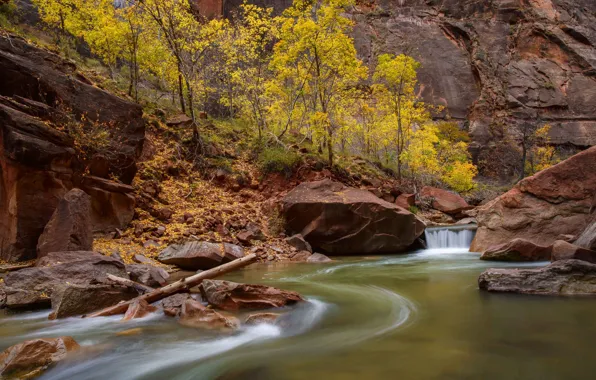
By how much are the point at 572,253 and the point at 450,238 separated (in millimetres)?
8289

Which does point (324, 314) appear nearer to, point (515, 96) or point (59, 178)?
point (59, 178)

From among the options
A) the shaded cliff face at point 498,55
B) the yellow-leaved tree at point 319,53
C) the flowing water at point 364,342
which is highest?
the shaded cliff face at point 498,55

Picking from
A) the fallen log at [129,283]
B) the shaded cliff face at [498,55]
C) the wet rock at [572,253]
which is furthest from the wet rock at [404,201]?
the shaded cliff face at [498,55]

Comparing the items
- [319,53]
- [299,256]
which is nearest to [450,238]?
[299,256]

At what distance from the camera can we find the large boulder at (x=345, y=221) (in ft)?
43.3

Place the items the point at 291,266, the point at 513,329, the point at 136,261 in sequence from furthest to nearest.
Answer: the point at 291,266 < the point at 136,261 < the point at 513,329

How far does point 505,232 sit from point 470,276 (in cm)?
471

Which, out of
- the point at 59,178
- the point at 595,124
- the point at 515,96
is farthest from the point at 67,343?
the point at 595,124

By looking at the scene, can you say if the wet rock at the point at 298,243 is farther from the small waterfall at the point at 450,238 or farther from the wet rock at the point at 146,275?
the small waterfall at the point at 450,238

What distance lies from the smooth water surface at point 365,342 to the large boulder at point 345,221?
6.44 meters

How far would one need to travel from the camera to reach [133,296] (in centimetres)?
628

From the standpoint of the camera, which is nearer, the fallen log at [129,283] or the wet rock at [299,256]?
the fallen log at [129,283]

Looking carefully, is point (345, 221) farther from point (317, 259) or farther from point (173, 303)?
point (173, 303)

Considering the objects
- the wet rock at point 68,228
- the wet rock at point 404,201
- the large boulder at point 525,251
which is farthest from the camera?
the wet rock at point 404,201
